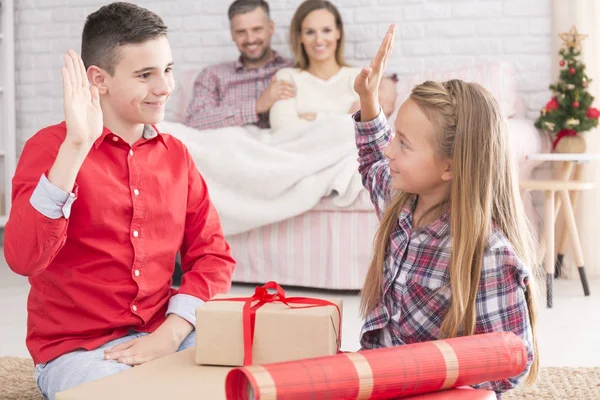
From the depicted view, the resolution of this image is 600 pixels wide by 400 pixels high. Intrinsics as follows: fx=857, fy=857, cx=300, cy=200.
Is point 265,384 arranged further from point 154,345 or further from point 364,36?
point 364,36

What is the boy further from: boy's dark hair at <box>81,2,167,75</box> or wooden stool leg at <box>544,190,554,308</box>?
wooden stool leg at <box>544,190,554,308</box>

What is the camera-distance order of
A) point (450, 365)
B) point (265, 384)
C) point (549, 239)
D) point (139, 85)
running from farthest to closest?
1. point (549, 239)
2. point (139, 85)
3. point (450, 365)
4. point (265, 384)

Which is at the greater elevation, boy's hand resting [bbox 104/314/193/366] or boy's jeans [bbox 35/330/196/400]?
boy's hand resting [bbox 104/314/193/366]

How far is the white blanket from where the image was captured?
328cm

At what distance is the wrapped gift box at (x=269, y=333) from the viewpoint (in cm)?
127

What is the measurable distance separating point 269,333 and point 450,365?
1.13ft

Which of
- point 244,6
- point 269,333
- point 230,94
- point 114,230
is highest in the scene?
point 244,6

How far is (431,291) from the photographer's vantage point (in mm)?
1415

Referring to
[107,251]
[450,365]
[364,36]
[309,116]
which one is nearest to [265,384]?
[450,365]

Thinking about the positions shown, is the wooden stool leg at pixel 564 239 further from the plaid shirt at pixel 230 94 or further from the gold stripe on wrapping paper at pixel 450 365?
the gold stripe on wrapping paper at pixel 450 365

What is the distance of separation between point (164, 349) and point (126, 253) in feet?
0.63

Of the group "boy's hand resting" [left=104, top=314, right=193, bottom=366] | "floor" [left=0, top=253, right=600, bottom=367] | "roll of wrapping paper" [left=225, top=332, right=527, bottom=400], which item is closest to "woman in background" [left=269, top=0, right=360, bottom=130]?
"floor" [left=0, top=253, right=600, bottom=367]

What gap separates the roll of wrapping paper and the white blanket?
7.05ft

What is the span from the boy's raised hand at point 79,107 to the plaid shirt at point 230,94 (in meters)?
2.46
